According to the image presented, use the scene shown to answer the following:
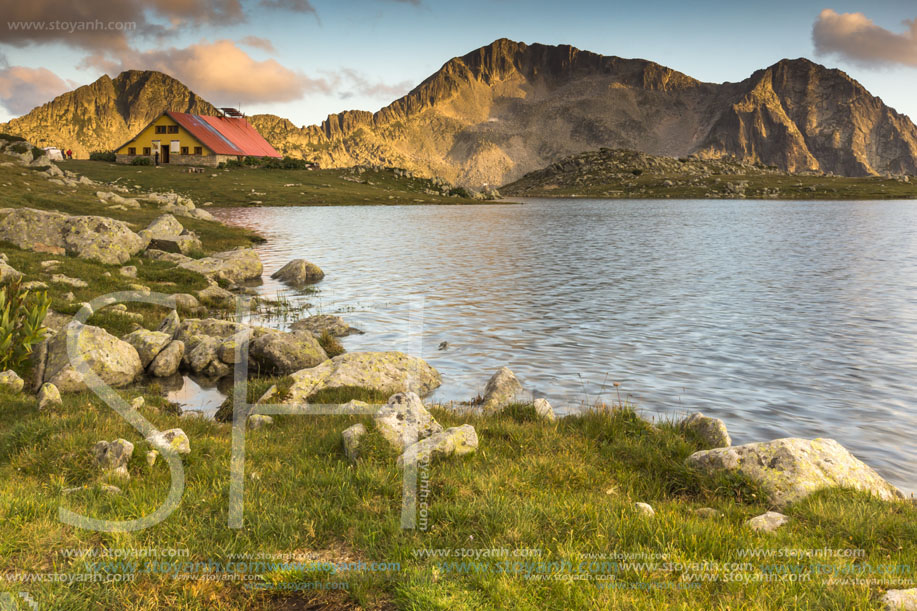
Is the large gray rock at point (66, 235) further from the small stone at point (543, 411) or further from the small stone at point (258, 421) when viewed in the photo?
the small stone at point (543, 411)

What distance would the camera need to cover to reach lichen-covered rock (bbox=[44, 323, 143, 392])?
11797 millimetres

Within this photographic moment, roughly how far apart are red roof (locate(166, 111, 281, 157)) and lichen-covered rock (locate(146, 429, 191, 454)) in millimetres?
125166

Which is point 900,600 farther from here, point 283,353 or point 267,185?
point 267,185

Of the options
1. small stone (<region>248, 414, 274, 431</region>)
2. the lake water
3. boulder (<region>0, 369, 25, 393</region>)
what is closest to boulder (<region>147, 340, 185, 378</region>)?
boulder (<region>0, 369, 25, 393</region>)

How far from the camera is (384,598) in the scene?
5.39 m

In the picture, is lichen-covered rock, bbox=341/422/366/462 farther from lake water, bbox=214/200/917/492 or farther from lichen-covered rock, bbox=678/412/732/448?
lichen-covered rock, bbox=678/412/732/448

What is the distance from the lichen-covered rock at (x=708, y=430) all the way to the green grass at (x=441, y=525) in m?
0.83

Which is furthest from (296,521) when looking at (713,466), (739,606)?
(713,466)

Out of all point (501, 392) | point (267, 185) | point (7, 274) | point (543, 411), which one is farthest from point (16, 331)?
point (267, 185)

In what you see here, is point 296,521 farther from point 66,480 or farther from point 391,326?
point 391,326

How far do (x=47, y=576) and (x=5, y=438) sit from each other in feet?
13.9

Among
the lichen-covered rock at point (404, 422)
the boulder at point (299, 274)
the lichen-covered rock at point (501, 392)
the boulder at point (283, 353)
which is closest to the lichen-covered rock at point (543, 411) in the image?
the lichen-covered rock at point (501, 392)

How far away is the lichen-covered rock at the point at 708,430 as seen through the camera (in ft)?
31.4

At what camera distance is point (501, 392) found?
1279cm
